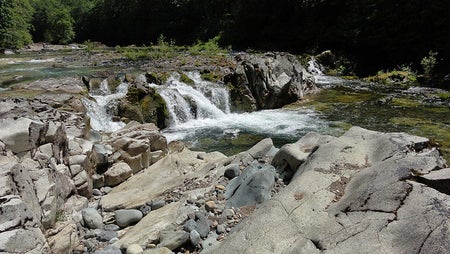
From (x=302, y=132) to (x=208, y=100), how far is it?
6.11 meters

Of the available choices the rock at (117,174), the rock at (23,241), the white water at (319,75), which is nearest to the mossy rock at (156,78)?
the rock at (117,174)

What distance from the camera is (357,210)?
471 cm

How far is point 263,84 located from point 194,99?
4.58 metres

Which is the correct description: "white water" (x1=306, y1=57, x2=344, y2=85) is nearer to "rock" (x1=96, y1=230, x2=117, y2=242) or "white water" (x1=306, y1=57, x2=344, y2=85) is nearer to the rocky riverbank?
the rocky riverbank

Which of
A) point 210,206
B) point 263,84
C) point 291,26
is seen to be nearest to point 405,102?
point 263,84

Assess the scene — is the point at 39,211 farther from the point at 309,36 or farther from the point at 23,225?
the point at 309,36

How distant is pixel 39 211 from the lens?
644cm

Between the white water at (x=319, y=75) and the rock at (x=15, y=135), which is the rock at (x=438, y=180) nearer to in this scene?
the rock at (x=15, y=135)

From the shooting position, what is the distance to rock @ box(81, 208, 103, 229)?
23.9ft

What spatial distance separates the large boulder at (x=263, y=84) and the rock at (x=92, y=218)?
1377 cm

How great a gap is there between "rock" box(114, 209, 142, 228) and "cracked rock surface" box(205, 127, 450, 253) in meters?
2.81

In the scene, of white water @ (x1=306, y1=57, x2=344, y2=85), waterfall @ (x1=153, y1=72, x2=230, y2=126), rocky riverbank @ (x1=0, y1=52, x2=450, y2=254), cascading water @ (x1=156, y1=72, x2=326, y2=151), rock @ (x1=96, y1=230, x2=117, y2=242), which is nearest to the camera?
rocky riverbank @ (x1=0, y1=52, x2=450, y2=254)

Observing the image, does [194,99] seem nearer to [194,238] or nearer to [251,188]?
[251,188]

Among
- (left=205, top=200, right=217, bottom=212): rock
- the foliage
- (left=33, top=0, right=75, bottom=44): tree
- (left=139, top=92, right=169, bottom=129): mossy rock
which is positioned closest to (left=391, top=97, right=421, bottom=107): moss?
the foliage
